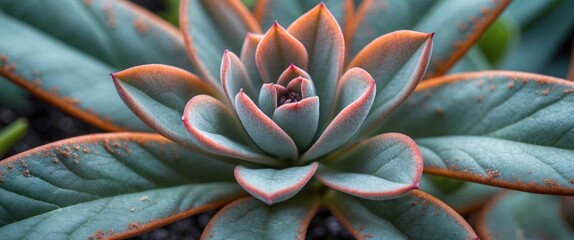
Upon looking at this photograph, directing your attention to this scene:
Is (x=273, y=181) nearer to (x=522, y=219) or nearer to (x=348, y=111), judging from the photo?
(x=348, y=111)

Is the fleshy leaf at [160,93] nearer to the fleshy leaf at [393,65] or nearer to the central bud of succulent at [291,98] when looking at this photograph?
the central bud of succulent at [291,98]

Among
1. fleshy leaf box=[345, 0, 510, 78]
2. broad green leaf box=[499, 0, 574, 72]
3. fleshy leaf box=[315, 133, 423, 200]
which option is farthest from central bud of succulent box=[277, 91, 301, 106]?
broad green leaf box=[499, 0, 574, 72]

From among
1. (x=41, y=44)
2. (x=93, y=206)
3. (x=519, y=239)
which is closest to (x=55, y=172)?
(x=93, y=206)

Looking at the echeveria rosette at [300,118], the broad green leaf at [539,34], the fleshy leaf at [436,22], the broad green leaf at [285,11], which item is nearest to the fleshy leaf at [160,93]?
the echeveria rosette at [300,118]

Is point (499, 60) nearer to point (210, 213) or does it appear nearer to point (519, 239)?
point (519, 239)

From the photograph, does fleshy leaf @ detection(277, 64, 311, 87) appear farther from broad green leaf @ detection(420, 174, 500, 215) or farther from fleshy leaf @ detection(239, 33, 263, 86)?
broad green leaf @ detection(420, 174, 500, 215)

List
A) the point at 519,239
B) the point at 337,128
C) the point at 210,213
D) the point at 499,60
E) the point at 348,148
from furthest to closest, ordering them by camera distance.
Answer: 1. the point at 499,60
2. the point at 210,213
3. the point at 519,239
4. the point at 348,148
5. the point at 337,128
